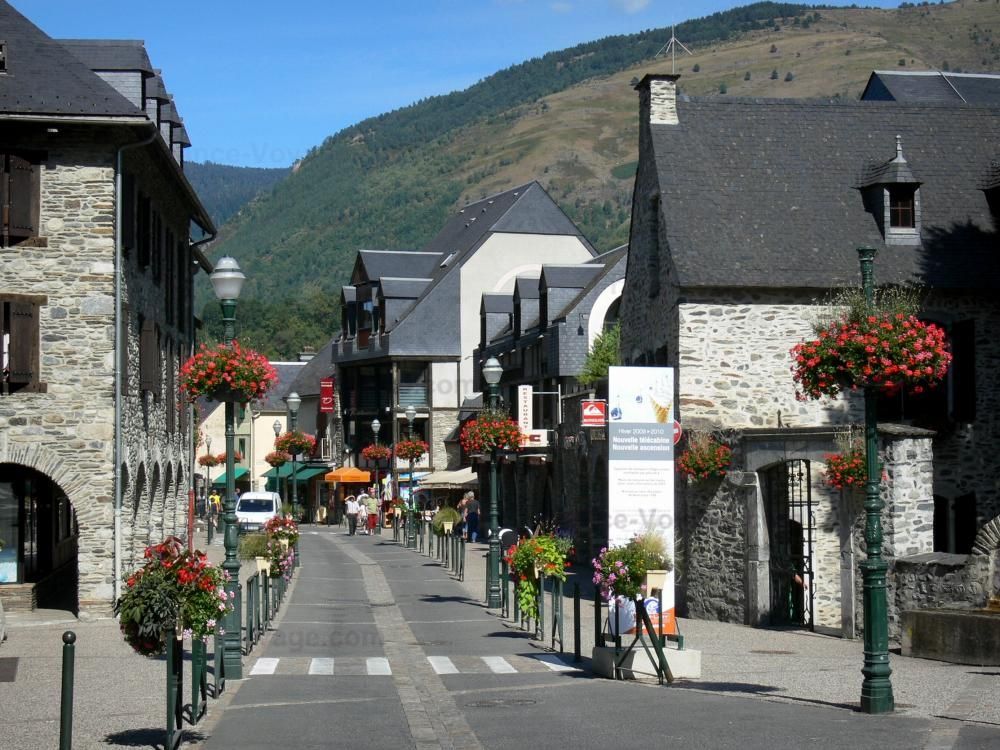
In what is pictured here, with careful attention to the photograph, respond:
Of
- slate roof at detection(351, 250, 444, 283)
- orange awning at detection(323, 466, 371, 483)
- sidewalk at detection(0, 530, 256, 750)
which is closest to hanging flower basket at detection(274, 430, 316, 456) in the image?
orange awning at detection(323, 466, 371, 483)

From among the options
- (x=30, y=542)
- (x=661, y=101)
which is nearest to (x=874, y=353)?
(x=661, y=101)

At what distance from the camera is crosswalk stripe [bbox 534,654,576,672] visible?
18.1m

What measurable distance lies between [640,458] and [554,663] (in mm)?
2892

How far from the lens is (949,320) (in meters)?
28.1

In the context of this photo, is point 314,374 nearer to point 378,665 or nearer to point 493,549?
point 493,549

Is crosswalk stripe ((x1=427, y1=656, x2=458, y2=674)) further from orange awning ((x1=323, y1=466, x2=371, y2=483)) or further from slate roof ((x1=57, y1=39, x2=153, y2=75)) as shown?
orange awning ((x1=323, y1=466, x2=371, y2=483))

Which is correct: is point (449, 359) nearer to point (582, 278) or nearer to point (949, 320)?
point (582, 278)

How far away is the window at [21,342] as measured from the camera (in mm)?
24062

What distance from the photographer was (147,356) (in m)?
28.0

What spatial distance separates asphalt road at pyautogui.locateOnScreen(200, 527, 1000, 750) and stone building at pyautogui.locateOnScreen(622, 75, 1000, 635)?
5.67 metres

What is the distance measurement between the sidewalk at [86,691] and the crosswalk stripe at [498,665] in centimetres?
378

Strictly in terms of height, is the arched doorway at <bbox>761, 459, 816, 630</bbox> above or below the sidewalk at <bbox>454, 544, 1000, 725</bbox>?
above

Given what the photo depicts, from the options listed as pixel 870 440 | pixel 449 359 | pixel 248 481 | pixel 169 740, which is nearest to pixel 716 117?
pixel 870 440

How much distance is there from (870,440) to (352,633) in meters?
10.7
